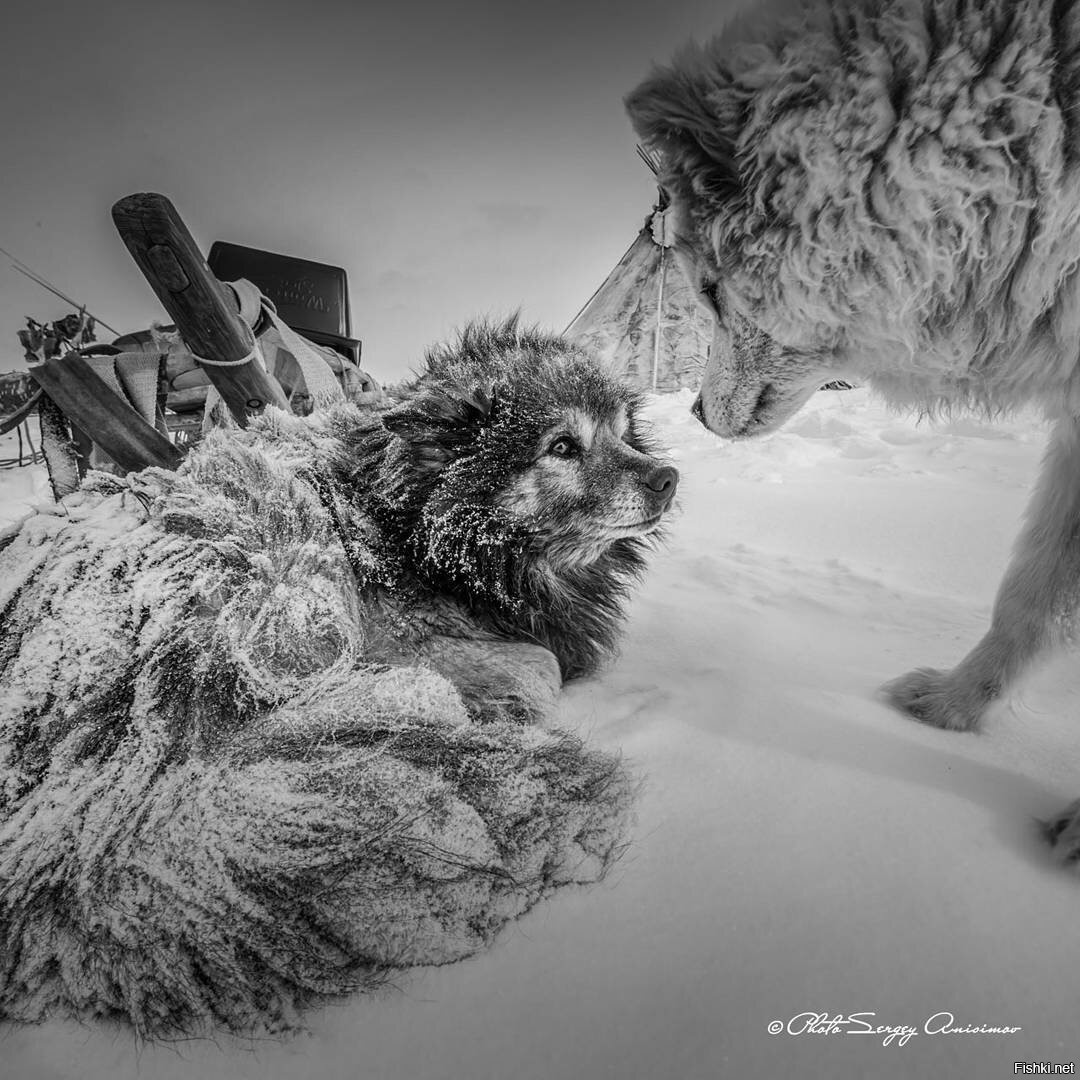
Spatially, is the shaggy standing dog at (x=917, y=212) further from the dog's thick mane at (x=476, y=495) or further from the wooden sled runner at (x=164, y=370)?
the wooden sled runner at (x=164, y=370)

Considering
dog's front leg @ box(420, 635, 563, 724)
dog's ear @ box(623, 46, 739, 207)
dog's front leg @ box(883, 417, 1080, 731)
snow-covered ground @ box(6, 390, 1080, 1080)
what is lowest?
snow-covered ground @ box(6, 390, 1080, 1080)

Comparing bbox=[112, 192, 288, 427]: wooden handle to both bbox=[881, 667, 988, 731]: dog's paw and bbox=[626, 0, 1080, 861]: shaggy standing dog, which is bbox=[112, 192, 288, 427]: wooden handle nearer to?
bbox=[626, 0, 1080, 861]: shaggy standing dog

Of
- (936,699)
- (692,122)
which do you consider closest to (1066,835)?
(936,699)

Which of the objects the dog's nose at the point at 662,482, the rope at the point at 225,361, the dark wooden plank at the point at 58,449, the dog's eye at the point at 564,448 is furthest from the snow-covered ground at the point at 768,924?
the dark wooden plank at the point at 58,449

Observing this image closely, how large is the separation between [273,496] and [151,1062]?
1.00m

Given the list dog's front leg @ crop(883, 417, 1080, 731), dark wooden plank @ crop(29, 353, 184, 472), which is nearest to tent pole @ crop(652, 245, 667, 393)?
dog's front leg @ crop(883, 417, 1080, 731)

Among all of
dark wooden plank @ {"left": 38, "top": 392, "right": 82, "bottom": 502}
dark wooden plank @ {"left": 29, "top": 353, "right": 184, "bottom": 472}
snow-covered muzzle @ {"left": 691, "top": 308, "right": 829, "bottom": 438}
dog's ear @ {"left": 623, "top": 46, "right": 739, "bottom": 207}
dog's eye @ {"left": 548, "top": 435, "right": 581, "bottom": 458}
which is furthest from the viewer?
dark wooden plank @ {"left": 38, "top": 392, "right": 82, "bottom": 502}

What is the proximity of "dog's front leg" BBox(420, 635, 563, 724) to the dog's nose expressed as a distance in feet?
2.33

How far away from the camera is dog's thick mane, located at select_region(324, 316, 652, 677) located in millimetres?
1501

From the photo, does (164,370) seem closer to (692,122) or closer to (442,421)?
(442,421)

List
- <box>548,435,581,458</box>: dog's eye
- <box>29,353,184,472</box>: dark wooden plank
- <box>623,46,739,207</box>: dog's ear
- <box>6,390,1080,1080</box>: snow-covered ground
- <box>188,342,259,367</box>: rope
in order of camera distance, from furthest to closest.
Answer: <box>188,342,259,367</box>: rope < <box>29,353,184,472</box>: dark wooden plank < <box>548,435,581,458</box>: dog's eye < <box>623,46,739,207</box>: dog's ear < <box>6,390,1080,1080</box>: snow-covered ground

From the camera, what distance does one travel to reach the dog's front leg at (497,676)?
1.23m

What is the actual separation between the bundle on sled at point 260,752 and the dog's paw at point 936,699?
3.10 ft

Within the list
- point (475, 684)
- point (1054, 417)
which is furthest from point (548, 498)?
point (1054, 417)
